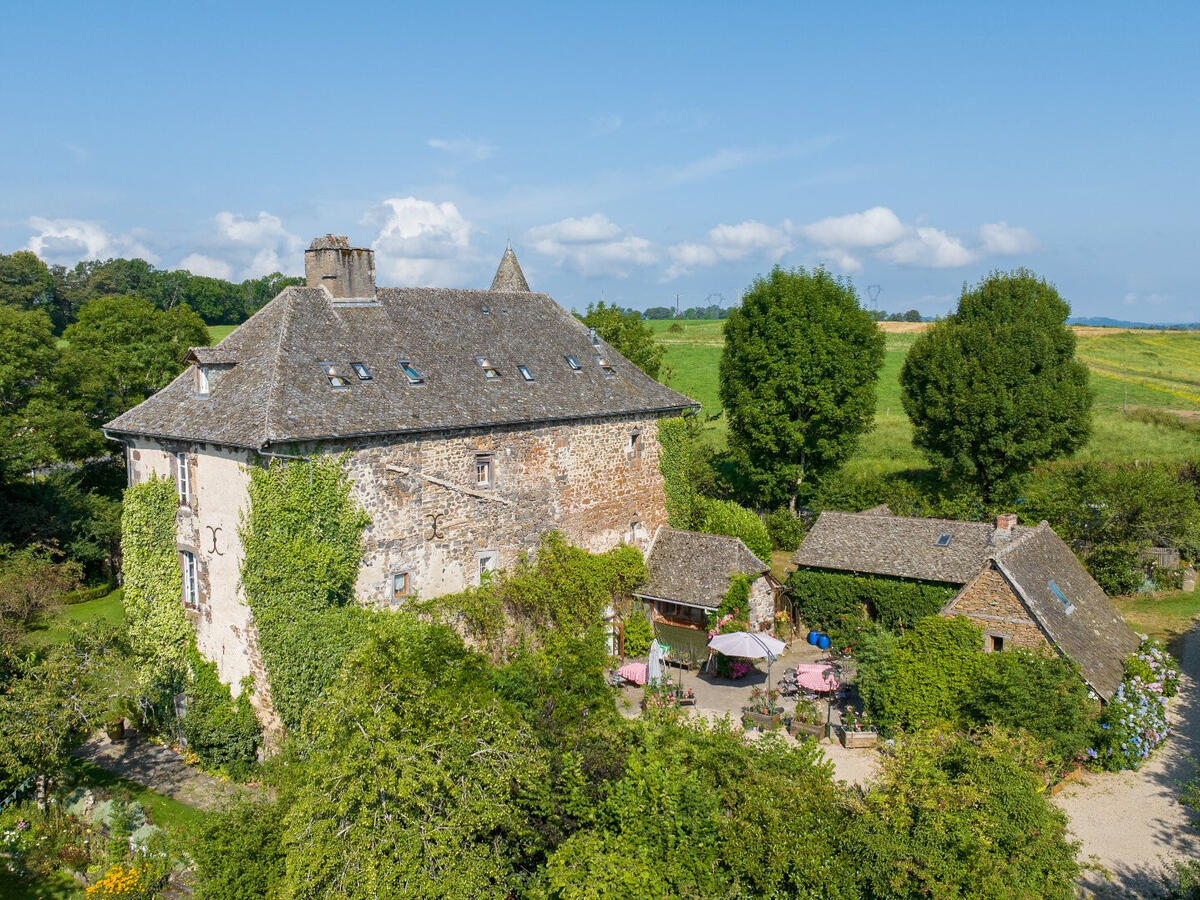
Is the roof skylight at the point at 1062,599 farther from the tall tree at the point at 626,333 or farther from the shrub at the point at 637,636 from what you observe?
the tall tree at the point at 626,333

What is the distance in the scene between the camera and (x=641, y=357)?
1898 inches

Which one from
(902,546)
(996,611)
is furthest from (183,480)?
(996,611)

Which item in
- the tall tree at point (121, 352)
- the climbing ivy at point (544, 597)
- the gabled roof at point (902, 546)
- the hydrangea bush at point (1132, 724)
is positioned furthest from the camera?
the tall tree at point (121, 352)

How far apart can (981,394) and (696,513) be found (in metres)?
14.8

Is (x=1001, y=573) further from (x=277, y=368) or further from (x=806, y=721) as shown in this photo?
(x=277, y=368)

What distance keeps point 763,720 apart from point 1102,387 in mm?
65553

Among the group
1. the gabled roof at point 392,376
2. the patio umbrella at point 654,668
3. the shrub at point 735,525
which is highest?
the gabled roof at point 392,376

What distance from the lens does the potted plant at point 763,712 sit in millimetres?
22578

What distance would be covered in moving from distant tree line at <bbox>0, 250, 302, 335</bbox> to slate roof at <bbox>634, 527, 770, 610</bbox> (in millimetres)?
56367

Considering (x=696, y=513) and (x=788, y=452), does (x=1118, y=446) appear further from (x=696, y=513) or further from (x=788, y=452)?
(x=696, y=513)

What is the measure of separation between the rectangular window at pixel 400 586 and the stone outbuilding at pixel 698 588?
9.02 metres

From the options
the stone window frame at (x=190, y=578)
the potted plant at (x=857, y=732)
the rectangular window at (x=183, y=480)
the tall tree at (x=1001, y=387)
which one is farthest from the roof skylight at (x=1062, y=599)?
the rectangular window at (x=183, y=480)

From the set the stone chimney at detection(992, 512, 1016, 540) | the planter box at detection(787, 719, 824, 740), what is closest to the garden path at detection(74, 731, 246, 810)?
the planter box at detection(787, 719, 824, 740)

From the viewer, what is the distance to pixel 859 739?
22.0 meters
